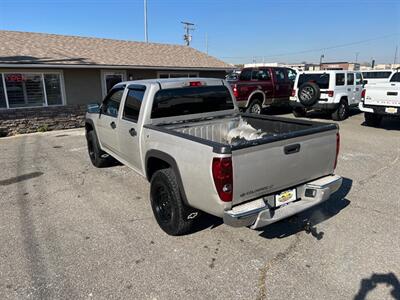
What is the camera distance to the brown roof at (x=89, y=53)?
38.2ft

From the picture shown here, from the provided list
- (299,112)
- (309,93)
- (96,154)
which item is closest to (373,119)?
(309,93)

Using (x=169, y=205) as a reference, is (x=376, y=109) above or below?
above

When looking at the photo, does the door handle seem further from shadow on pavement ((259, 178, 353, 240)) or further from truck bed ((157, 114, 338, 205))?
shadow on pavement ((259, 178, 353, 240))

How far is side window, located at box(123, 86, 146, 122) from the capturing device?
4051 mm

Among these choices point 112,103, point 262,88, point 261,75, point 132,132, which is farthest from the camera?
point 261,75

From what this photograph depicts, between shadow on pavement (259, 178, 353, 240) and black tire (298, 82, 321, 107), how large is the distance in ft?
23.7

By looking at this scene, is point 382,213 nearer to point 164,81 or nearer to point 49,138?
point 164,81

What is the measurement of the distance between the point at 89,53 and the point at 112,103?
1031 centimetres

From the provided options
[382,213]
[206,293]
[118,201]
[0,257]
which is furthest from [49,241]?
[382,213]

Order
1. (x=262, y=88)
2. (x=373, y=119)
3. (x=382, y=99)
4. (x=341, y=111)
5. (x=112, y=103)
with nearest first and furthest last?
(x=112, y=103) → (x=382, y=99) → (x=373, y=119) → (x=341, y=111) → (x=262, y=88)

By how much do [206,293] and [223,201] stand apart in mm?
833

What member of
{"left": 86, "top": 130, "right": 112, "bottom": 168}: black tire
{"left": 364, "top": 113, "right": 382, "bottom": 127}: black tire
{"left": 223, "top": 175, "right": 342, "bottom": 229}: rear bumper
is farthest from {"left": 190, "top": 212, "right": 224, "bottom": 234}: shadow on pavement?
{"left": 364, "top": 113, "right": 382, "bottom": 127}: black tire

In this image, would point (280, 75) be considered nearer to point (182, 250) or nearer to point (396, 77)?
point (396, 77)

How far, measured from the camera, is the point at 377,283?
104 inches
